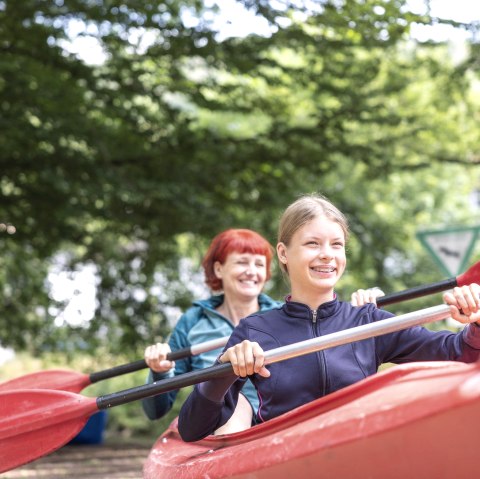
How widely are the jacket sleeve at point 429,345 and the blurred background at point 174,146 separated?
2817 mm

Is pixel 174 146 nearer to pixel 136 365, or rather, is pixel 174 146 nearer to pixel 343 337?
pixel 136 365

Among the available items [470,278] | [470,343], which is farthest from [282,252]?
[470,278]

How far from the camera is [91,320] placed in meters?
8.90

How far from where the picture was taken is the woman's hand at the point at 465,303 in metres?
3.02

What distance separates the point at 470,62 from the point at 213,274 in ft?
11.5

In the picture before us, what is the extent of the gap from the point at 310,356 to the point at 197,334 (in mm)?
1689

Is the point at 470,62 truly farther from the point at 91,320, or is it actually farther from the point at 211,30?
the point at 91,320

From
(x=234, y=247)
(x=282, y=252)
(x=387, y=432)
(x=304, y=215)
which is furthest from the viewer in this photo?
(x=234, y=247)

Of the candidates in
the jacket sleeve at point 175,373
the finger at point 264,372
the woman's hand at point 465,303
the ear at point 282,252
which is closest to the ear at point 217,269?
the jacket sleeve at point 175,373

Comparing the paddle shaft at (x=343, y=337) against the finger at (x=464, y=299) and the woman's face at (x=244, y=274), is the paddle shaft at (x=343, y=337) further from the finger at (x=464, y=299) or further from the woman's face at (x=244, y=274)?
the woman's face at (x=244, y=274)

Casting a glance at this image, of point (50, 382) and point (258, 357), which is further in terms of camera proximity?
point (50, 382)

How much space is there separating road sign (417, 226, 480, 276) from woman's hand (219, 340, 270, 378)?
4766 mm

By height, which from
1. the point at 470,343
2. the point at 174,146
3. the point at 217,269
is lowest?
the point at 470,343

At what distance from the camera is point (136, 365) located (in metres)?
4.70
